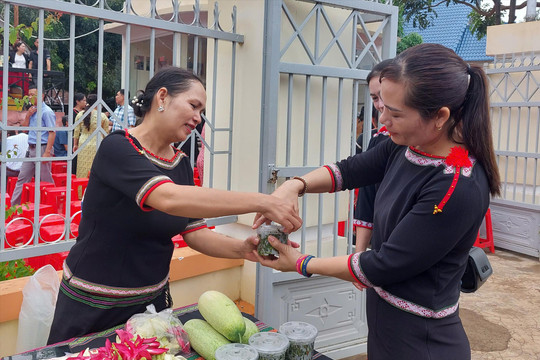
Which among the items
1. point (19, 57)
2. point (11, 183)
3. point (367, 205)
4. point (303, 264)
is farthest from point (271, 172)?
point (19, 57)

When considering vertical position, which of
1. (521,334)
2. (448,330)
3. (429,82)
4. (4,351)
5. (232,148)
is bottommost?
(521,334)

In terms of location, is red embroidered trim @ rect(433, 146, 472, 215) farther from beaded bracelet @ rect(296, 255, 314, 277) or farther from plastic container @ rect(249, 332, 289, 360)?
plastic container @ rect(249, 332, 289, 360)

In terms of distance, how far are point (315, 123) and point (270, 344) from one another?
2087 mm

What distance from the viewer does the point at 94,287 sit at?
1876 mm

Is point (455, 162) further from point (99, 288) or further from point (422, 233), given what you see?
point (99, 288)

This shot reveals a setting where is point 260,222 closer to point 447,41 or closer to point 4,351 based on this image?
point 4,351

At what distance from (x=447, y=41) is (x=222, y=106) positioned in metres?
18.5

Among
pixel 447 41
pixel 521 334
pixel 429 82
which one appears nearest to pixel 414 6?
pixel 447 41

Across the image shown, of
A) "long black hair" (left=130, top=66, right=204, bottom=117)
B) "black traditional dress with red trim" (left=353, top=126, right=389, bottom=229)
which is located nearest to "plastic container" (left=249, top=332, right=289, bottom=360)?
"long black hair" (left=130, top=66, right=204, bottom=117)

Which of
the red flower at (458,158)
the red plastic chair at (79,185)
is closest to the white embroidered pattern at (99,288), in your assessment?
the red flower at (458,158)

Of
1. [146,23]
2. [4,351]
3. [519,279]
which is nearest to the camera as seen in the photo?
[4,351]

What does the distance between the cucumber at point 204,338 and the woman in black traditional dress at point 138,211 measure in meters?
0.29

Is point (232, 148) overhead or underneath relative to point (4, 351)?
overhead

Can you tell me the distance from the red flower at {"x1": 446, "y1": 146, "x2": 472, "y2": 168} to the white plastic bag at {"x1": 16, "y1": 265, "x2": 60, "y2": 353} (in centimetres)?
178
